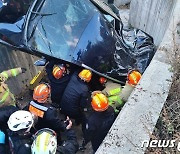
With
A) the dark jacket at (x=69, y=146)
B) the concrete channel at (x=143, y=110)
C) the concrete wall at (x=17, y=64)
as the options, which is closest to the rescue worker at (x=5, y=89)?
the concrete wall at (x=17, y=64)

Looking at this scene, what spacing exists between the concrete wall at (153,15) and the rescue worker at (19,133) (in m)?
3.44

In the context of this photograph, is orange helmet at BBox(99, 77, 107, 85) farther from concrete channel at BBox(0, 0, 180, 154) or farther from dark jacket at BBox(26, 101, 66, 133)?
concrete channel at BBox(0, 0, 180, 154)

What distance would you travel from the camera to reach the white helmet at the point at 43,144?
10.5 feet

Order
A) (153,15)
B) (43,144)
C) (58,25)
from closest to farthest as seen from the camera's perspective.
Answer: (43,144), (58,25), (153,15)

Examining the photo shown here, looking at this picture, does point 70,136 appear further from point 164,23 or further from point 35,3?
point 164,23

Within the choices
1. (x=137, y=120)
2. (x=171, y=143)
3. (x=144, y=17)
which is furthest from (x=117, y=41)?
(x=171, y=143)

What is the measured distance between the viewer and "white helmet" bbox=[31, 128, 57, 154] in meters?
3.19

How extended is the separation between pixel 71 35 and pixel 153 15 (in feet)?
7.91

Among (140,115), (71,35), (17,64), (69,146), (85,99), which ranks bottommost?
(69,146)

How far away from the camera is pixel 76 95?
4234 millimetres

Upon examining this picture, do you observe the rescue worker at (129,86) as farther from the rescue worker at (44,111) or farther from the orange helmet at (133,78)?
the rescue worker at (44,111)

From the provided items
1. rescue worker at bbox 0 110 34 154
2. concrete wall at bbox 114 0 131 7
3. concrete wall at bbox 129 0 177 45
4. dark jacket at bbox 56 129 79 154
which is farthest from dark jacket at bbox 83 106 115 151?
concrete wall at bbox 114 0 131 7

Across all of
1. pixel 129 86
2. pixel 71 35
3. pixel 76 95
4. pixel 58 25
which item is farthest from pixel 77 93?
pixel 58 25

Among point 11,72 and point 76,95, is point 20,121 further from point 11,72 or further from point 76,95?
point 11,72
